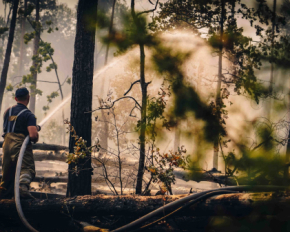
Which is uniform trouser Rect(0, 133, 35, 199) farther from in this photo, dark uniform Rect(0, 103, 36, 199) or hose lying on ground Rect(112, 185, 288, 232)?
hose lying on ground Rect(112, 185, 288, 232)

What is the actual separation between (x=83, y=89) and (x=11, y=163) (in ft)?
5.90

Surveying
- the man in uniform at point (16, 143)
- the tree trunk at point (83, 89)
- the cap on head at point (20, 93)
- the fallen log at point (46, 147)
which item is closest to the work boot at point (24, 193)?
the man in uniform at point (16, 143)

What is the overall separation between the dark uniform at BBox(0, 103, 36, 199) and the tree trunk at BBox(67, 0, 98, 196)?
33.7 inches

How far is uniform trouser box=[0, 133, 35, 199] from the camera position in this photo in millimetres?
3887

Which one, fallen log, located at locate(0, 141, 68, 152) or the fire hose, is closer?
the fire hose

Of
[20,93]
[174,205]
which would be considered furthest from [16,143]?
[174,205]

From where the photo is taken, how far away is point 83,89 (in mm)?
4848

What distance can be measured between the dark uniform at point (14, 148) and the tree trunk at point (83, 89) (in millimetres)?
857

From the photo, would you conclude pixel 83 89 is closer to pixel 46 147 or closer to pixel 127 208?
pixel 127 208

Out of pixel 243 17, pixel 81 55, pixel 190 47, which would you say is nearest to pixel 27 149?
pixel 81 55

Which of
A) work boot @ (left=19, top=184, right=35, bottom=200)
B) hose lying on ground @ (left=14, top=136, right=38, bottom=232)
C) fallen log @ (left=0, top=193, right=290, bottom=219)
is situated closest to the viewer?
fallen log @ (left=0, top=193, right=290, bottom=219)

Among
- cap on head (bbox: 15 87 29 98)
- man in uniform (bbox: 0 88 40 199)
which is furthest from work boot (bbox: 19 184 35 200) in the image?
cap on head (bbox: 15 87 29 98)

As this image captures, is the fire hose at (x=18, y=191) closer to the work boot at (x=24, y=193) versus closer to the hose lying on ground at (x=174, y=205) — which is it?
the work boot at (x=24, y=193)

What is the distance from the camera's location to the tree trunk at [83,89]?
4660 mm
